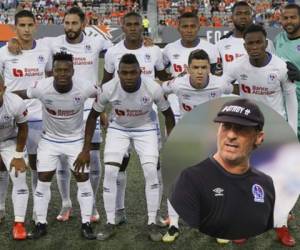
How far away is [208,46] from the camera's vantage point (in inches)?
214

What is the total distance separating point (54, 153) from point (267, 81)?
2.20 metres

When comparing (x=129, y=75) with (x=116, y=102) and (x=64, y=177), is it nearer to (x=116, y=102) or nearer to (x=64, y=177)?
(x=116, y=102)

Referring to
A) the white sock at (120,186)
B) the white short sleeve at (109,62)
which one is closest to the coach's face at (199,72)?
the white short sleeve at (109,62)

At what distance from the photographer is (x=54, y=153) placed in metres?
4.76

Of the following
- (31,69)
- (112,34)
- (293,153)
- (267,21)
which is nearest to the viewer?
(293,153)

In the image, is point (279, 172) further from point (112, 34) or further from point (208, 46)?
point (112, 34)

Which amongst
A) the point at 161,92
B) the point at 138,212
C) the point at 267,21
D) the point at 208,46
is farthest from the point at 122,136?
the point at 267,21

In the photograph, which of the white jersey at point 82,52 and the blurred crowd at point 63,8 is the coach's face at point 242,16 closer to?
the white jersey at point 82,52

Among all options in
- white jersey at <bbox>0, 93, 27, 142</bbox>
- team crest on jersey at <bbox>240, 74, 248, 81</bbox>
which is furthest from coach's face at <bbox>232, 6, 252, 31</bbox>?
white jersey at <bbox>0, 93, 27, 142</bbox>

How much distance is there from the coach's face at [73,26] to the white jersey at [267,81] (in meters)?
1.86

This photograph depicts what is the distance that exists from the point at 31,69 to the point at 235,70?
7.35 feet

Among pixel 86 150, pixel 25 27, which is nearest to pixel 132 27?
pixel 25 27

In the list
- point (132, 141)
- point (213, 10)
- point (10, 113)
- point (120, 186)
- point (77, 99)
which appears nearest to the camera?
point (10, 113)

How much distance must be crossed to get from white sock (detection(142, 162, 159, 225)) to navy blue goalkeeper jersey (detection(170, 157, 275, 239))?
335cm
